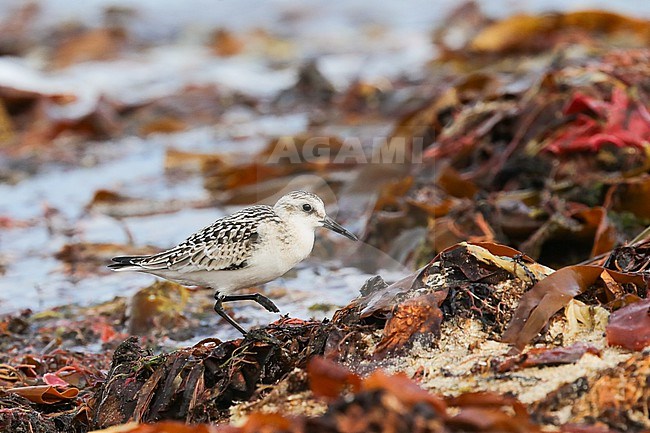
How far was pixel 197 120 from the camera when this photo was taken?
29.4 feet

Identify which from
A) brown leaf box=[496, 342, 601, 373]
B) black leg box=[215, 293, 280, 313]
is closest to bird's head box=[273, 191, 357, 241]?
black leg box=[215, 293, 280, 313]

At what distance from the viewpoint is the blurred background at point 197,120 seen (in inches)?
203

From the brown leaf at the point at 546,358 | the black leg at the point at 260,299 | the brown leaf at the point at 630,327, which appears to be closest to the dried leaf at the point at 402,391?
the brown leaf at the point at 546,358

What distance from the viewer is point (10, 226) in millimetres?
6277

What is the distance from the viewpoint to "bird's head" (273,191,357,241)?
3566 mm

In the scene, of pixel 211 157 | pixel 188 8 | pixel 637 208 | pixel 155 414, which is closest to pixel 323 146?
pixel 211 157

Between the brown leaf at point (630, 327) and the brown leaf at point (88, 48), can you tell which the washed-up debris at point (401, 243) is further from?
the brown leaf at point (88, 48)

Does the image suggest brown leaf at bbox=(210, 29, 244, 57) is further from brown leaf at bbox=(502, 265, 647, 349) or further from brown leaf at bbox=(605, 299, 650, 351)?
brown leaf at bbox=(605, 299, 650, 351)

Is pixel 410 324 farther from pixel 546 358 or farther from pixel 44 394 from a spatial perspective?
pixel 44 394

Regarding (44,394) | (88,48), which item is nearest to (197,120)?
(88,48)

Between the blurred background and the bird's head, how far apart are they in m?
0.62

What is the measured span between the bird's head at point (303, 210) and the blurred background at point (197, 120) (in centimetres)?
62

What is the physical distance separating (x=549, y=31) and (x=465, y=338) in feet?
21.3

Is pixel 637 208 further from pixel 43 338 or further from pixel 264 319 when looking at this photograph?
pixel 43 338
